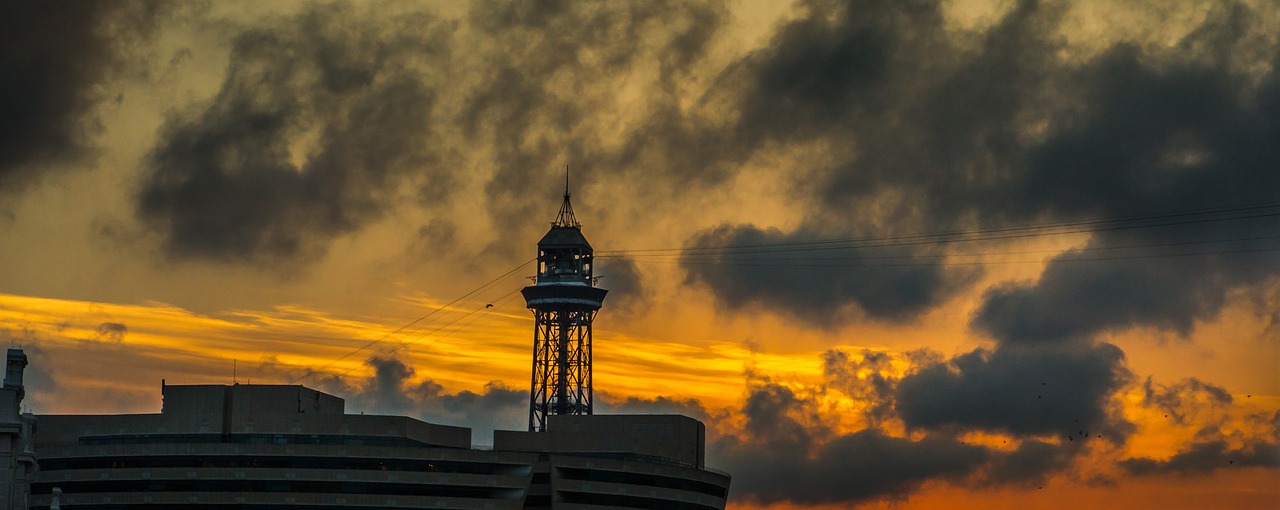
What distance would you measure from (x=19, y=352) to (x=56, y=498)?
14.1 meters

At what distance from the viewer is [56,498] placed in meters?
166

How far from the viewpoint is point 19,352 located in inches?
6703

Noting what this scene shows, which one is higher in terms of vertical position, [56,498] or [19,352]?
[19,352]

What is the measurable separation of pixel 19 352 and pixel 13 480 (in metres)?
12.7

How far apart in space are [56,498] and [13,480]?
4.09 metres

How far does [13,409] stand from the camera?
534ft

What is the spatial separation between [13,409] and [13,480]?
20.4ft

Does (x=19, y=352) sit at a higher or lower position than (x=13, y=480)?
higher

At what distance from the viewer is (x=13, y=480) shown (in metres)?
164

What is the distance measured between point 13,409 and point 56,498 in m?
8.91
